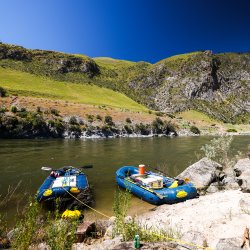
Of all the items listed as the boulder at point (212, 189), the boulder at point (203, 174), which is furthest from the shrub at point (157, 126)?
the boulder at point (212, 189)

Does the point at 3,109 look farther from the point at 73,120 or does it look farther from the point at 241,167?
the point at 241,167

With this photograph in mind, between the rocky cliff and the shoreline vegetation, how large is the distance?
135 meters

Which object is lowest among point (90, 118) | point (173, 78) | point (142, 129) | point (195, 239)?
point (142, 129)

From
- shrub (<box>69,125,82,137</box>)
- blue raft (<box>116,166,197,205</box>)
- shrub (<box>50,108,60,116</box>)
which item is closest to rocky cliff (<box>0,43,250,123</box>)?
shrub (<box>50,108,60,116</box>)

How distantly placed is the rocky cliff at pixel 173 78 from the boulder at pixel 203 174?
12897 centimetres

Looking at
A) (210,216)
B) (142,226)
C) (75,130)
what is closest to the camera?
(142,226)

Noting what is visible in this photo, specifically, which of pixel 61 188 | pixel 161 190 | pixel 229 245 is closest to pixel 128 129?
pixel 161 190

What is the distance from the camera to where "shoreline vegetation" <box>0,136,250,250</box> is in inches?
271

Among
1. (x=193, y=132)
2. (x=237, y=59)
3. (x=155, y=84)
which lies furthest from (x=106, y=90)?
(x=237, y=59)

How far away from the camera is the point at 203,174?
20.8 meters

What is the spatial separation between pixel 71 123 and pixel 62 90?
5430 cm

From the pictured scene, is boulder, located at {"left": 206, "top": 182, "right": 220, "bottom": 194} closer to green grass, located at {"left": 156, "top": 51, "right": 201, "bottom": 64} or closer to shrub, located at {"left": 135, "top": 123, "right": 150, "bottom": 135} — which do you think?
shrub, located at {"left": 135, "top": 123, "right": 150, "bottom": 135}

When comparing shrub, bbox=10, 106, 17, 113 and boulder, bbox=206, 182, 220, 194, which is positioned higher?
shrub, bbox=10, 106, 17, 113

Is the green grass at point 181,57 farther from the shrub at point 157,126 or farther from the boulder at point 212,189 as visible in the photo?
the boulder at point 212,189
